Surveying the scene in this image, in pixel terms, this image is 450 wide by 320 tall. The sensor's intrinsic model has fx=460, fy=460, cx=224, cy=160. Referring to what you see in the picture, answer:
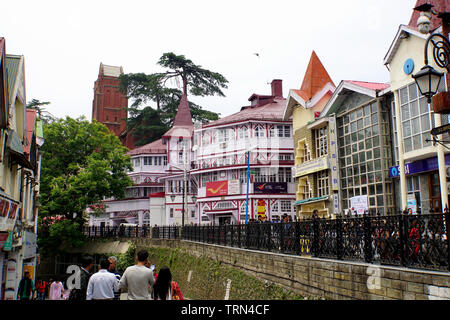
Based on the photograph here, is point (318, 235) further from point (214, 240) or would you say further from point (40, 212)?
point (40, 212)

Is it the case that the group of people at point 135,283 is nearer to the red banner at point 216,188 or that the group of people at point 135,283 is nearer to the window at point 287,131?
the red banner at point 216,188

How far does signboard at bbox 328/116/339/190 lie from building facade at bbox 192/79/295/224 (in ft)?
42.4

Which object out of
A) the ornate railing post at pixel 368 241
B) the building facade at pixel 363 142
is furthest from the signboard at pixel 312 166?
the ornate railing post at pixel 368 241

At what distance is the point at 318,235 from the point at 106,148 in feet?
102

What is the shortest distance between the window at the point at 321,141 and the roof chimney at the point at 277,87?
20059 millimetres

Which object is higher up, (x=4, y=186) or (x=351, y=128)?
(x=351, y=128)

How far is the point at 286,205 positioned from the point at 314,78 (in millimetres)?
12859

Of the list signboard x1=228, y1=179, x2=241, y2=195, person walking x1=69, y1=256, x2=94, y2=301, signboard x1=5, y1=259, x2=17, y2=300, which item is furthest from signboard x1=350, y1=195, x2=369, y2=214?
signboard x1=228, y1=179, x2=241, y2=195

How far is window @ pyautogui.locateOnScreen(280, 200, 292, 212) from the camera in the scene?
133 ft

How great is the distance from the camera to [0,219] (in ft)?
45.8

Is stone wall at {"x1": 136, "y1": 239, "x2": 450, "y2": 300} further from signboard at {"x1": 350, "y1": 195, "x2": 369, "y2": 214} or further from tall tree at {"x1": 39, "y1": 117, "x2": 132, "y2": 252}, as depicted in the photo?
tall tree at {"x1": 39, "y1": 117, "x2": 132, "y2": 252}

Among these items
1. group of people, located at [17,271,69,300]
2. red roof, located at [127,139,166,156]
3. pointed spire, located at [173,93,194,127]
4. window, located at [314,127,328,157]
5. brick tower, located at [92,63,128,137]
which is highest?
brick tower, located at [92,63,128,137]

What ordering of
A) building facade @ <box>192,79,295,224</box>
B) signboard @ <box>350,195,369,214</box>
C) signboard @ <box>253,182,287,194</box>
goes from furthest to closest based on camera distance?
building facade @ <box>192,79,295,224</box> < signboard @ <box>253,182,287,194</box> < signboard @ <box>350,195,369,214</box>
